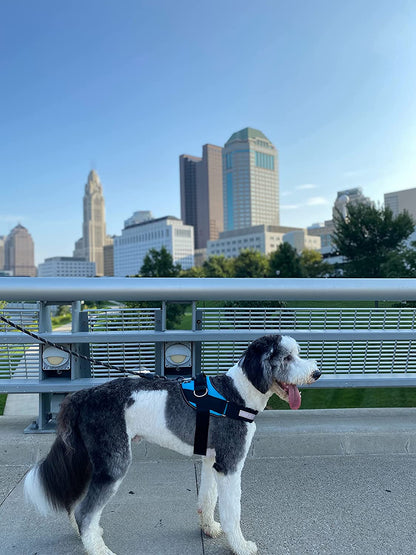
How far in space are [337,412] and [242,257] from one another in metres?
61.8

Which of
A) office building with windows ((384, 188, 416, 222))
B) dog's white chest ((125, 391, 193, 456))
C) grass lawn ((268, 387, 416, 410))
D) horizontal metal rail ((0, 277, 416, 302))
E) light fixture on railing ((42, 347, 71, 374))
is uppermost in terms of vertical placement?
office building with windows ((384, 188, 416, 222))

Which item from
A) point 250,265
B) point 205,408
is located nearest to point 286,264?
point 250,265

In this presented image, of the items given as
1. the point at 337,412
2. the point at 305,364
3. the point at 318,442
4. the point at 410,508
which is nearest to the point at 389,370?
the point at 337,412

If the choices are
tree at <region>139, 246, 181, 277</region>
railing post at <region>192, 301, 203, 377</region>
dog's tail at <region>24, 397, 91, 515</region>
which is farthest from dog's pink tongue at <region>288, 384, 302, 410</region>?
tree at <region>139, 246, 181, 277</region>

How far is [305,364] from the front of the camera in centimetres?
241

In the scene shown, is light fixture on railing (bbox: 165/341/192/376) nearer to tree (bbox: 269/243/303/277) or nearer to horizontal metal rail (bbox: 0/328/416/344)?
horizontal metal rail (bbox: 0/328/416/344)

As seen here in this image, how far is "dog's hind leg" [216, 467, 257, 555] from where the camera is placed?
2.43m

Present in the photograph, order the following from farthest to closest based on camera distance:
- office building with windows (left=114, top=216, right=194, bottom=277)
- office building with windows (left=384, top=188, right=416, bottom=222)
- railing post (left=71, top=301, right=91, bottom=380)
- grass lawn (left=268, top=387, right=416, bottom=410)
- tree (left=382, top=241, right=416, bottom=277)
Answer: office building with windows (left=114, top=216, right=194, bottom=277) < office building with windows (left=384, top=188, right=416, bottom=222) < tree (left=382, top=241, right=416, bottom=277) < grass lawn (left=268, top=387, right=416, bottom=410) < railing post (left=71, top=301, right=91, bottom=380)

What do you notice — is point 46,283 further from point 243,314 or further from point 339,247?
point 339,247

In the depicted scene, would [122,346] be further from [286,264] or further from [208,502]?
[286,264]

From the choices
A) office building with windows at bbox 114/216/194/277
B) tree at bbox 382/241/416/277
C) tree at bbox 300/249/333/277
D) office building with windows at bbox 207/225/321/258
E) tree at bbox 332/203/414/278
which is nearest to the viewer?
tree at bbox 382/241/416/277

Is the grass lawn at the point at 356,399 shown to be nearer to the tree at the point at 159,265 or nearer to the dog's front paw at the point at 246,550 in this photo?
the dog's front paw at the point at 246,550

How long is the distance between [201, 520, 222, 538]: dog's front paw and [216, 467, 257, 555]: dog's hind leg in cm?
19

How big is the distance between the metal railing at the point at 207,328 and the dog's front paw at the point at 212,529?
131 cm
